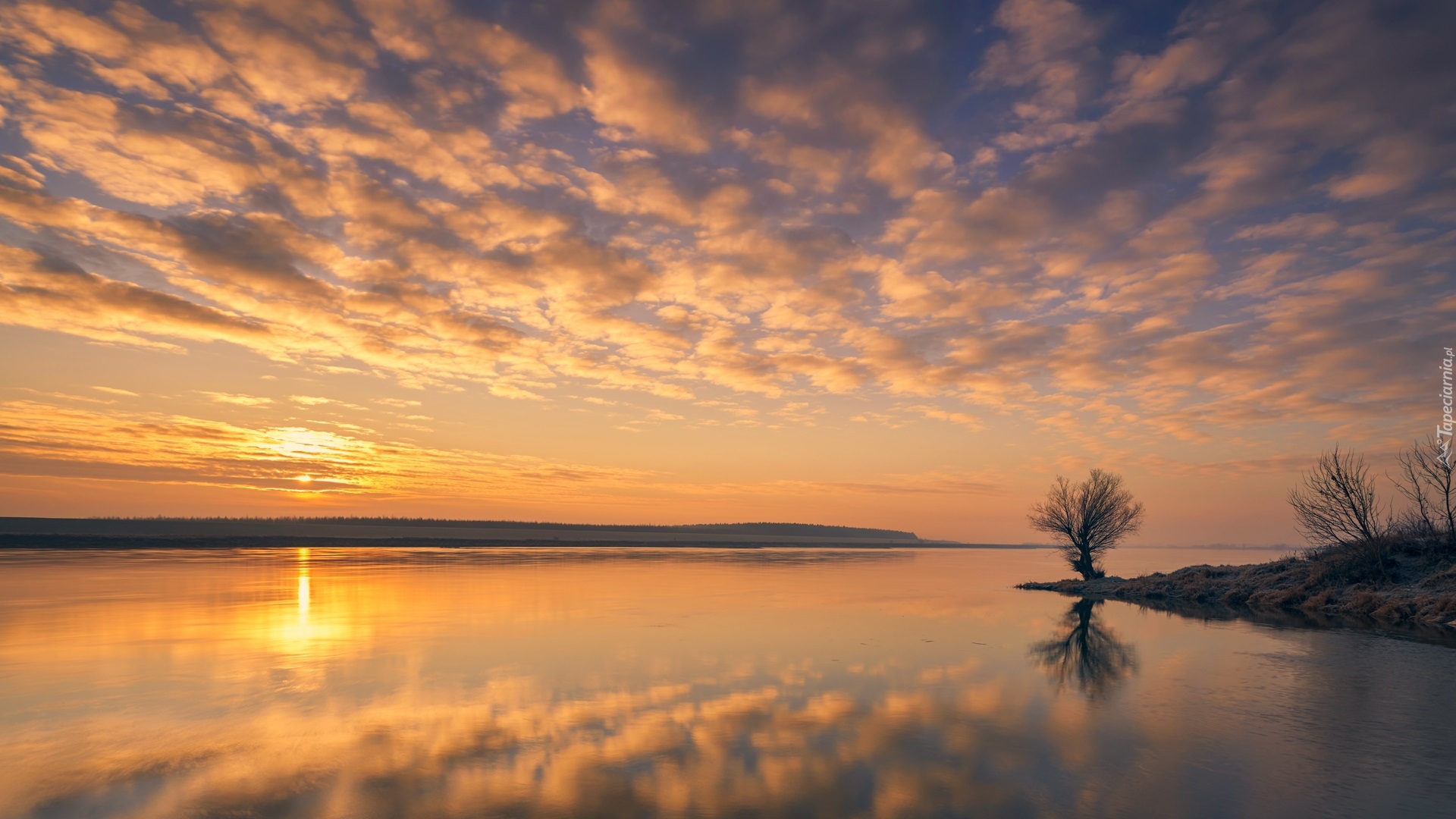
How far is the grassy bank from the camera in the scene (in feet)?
94.6

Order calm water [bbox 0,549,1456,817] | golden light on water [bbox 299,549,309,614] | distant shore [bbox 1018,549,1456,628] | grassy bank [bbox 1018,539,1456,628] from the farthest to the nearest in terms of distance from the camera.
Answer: grassy bank [bbox 1018,539,1456,628] < distant shore [bbox 1018,549,1456,628] < golden light on water [bbox 299,549,309,614] < calm water [bbox 0,549,1456,817]

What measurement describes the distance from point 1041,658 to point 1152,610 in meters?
19.2

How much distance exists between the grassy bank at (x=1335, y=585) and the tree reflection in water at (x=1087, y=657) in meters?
12.0

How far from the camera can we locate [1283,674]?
57.3 feet

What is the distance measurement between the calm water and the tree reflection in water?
0.47ft

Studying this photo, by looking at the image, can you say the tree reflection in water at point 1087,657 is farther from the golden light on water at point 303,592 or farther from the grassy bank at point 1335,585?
the golden light on water at point 303,592

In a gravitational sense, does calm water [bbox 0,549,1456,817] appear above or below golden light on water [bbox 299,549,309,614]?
above

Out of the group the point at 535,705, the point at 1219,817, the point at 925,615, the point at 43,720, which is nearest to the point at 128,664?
the point at 43,720

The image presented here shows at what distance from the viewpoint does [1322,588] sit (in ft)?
115

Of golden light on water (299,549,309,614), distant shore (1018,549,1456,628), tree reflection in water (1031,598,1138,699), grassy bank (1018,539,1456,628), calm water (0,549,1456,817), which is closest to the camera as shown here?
calm water (0,549,1456,817)

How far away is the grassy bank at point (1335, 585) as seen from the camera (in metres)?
28.8

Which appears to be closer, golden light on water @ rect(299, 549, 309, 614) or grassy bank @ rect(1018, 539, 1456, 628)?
golden light on water @ rect(299, 549, 309, 614)

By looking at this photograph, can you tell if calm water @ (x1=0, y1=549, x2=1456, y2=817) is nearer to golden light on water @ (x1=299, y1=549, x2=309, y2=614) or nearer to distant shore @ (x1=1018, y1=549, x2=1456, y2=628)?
golden light on water @ (x1=299, y1=549, x2=309, y2=614)

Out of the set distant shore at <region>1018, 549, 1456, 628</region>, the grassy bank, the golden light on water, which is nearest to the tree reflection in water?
distant shore at <region>1018, 549, 1456, 628</region>
